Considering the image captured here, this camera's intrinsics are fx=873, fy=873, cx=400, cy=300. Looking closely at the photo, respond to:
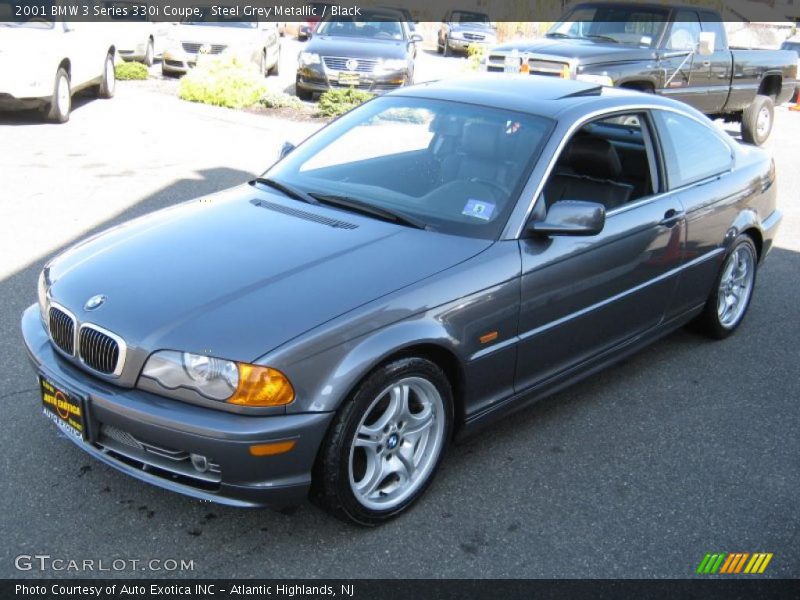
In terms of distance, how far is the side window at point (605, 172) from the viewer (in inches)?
A: 191

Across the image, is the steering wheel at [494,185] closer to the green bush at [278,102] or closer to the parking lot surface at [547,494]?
the parking lot surface at [547,494]

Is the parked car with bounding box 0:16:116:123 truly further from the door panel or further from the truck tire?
the truck tire

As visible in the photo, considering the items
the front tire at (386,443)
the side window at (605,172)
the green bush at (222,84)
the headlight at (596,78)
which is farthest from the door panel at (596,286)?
the green bush at (222,84)

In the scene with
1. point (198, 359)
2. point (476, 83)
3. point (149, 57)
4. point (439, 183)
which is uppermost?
point (476, 83)

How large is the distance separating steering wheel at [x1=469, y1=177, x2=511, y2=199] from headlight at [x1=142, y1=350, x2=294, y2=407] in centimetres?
155

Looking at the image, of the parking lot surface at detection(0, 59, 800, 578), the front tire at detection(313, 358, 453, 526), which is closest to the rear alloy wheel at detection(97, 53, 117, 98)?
the parking lot surface at detection(0, 59, 800, 578)

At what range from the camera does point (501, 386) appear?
12.9 ft

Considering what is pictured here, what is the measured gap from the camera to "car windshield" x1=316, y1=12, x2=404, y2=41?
15.8 meters

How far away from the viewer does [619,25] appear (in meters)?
11.9

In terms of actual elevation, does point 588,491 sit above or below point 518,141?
below

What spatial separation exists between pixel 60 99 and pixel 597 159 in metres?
9.10

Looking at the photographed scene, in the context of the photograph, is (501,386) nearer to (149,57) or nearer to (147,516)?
(147,516)

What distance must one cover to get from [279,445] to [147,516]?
0.82 m

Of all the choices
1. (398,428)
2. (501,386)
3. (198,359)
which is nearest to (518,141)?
(501,386)
